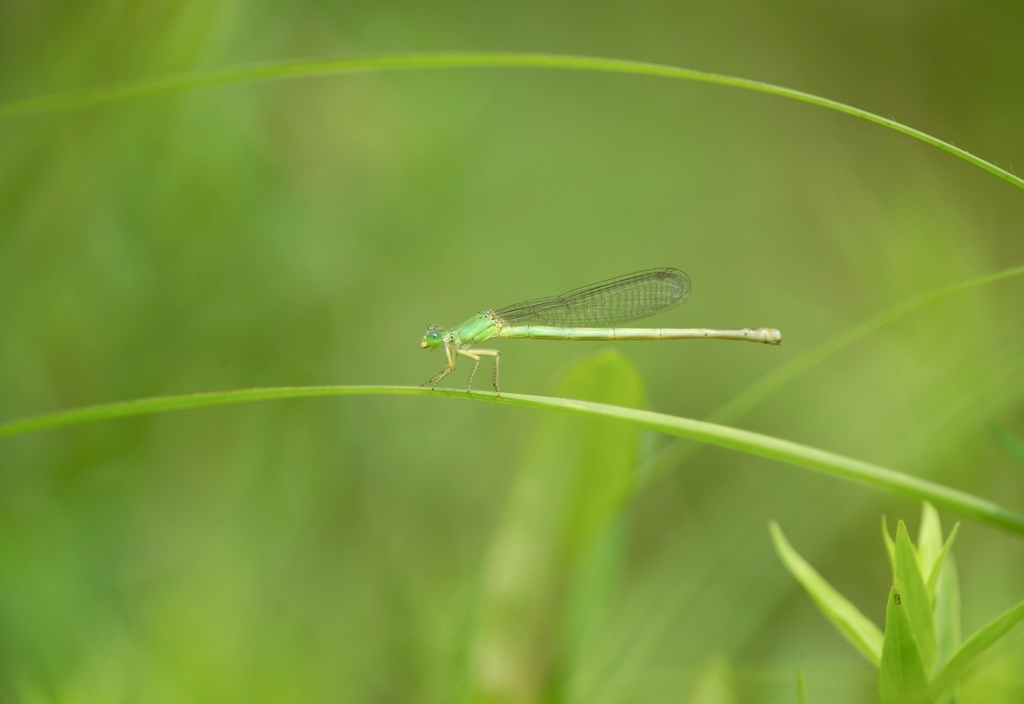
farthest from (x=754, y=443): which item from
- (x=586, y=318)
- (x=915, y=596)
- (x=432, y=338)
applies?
(x=586, y=318)

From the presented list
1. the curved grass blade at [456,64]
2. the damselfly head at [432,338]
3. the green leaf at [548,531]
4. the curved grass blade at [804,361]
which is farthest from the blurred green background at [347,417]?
the curved grass blade at [456,64]

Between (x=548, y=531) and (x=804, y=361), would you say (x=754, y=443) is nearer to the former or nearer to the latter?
(x=804, y=361)

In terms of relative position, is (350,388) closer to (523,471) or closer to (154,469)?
(523,471)

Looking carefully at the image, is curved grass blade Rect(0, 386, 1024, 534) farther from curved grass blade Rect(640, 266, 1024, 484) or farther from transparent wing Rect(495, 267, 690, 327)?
transparent wing Rect(495, 267, 690, 327)

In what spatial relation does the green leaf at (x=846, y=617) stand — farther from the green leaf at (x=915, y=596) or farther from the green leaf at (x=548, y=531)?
the green leaf at (x=548, y=531)

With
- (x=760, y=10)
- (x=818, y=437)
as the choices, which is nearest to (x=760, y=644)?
(x=818, y=437)

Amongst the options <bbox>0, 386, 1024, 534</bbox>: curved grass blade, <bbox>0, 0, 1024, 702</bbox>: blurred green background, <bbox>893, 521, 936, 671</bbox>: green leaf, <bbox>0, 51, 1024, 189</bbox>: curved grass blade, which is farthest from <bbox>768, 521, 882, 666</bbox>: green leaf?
<bbox>0, 51, 1024, 189</bbox>: curved grass blade

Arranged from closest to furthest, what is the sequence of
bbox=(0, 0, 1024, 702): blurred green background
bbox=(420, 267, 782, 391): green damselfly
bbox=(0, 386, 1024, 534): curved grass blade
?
1. bbox=(0, 386, 1024, 534): curved grass blade
2. bbox=(0, 0, 1024, 702): blurred green background
3. bbox=(420, 267, 782, 391): green damselfly
